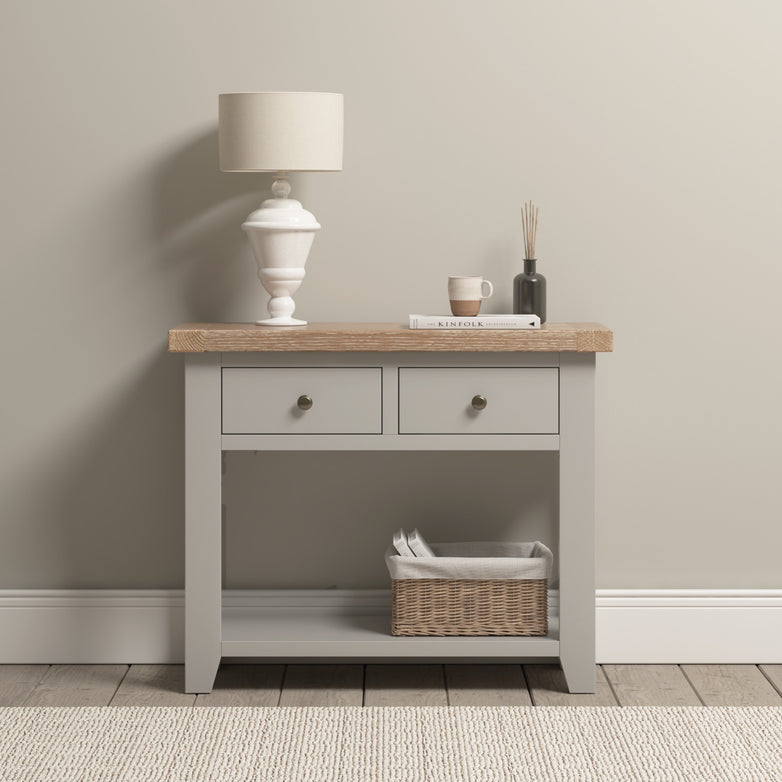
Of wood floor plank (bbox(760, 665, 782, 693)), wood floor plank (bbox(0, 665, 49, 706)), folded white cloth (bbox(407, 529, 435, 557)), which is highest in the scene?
folded white cloth (bbox(407, 529, 435, 557))

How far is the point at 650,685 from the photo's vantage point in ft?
8.70

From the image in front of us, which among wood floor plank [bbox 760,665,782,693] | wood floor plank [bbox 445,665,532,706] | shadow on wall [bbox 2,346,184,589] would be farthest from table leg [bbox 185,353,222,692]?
wood floor plank [bbox 760,665,782,693]

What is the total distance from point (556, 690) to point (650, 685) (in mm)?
234

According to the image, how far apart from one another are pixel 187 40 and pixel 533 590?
1550 mm

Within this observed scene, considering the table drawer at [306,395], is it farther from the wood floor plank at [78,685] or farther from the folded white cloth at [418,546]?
the wood floor plank at [78,685]

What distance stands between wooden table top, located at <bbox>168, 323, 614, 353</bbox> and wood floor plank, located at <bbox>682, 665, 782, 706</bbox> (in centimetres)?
84

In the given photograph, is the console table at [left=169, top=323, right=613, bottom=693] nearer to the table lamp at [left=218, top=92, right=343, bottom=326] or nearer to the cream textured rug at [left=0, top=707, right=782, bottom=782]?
the table lamp at [left=218, top=92, right=343, bottom=326]

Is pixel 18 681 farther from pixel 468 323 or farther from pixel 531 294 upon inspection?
pixel 531 294

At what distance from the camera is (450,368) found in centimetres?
249

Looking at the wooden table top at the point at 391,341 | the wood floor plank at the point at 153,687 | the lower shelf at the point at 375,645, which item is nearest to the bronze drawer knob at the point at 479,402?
the wooden table top at the point at 391,341

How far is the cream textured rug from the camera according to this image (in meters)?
2.15

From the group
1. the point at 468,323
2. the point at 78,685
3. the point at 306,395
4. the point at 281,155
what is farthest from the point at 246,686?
the point at 281,155

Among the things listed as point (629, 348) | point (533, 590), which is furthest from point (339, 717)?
point (629, 348)

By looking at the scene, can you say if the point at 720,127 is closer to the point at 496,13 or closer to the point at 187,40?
the point at 496,13
